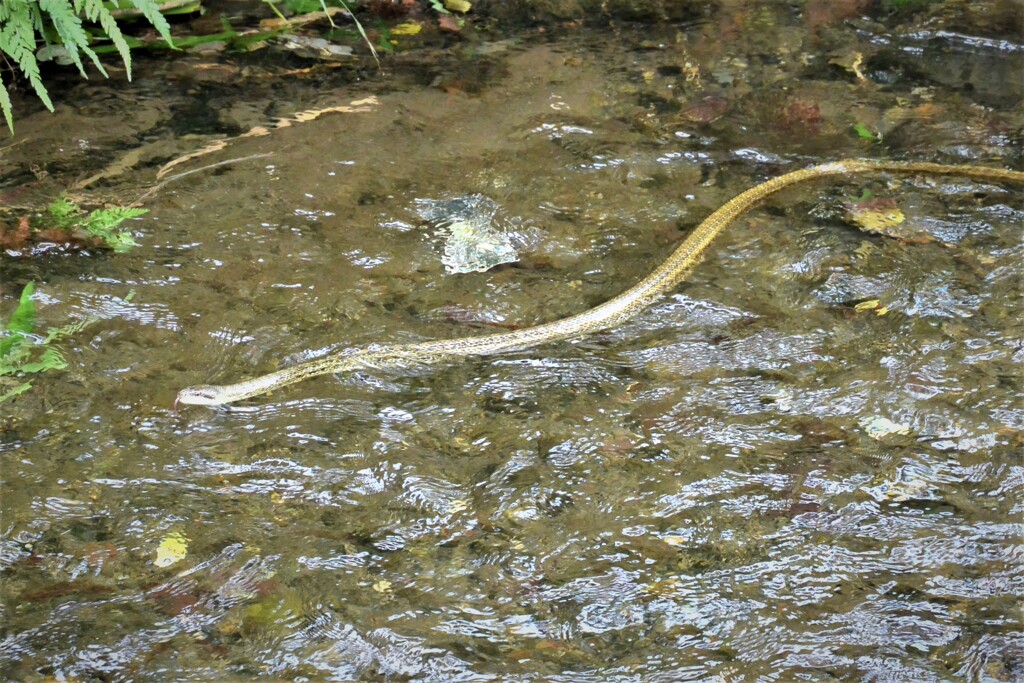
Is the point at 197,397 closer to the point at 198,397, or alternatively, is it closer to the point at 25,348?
the point at 198,397

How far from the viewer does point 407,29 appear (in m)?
7.91

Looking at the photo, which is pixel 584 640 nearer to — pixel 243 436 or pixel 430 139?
pixel 243 436

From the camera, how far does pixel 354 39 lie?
25.3 ft

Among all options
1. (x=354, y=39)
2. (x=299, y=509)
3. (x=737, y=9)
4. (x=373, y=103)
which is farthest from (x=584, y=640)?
(x=737, y=9)

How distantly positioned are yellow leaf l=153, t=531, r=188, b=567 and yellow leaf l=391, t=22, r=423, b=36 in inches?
213

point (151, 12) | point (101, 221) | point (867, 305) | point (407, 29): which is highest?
point (151, 12)

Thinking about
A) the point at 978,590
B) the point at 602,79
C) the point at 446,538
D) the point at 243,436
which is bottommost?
the point at 978,590

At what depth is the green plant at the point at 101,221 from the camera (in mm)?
5375

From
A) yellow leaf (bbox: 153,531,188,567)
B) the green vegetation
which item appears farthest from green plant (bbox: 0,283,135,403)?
yellow leaf (bbox: 153,531,188,567)

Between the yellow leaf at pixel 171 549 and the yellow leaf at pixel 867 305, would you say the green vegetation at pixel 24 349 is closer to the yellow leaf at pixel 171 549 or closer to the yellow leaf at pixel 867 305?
the yellow leaf at pixel 171 549

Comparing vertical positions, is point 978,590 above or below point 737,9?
below

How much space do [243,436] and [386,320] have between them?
1.11m

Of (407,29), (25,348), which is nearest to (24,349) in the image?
(25,348)

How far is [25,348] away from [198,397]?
3.40 ft
